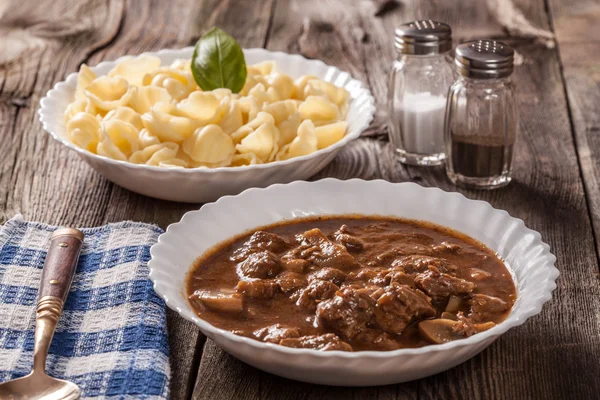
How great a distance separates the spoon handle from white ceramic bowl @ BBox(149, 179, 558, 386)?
0.91 feet

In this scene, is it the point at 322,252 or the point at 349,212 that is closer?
the point at 322,252

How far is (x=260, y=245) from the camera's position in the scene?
8.13 ft

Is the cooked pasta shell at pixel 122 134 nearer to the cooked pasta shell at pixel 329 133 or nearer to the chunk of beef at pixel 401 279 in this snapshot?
the cooked pasta shell at pixel 329 133

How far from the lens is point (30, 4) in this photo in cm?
530

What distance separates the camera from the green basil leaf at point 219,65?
131 inches

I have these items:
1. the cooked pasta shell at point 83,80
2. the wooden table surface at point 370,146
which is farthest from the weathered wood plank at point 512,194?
the cooked pasta shell at point 83,80

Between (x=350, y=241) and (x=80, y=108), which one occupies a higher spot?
(x=350, y=241)

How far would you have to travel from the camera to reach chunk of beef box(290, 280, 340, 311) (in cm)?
218

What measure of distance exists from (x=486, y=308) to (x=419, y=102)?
4.42 feet

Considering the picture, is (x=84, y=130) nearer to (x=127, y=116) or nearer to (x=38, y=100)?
(x=127, y=116)

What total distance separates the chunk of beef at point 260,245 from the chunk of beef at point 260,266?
7 centimetres

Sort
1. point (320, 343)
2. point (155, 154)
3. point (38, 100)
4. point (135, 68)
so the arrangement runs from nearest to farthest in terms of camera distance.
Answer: point (320, 343) → point (155, 154) → point (135, 68) → point (38, 100)

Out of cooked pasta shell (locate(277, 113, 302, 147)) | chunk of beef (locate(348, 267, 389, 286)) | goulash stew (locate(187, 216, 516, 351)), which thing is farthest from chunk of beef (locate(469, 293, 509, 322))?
cooked pasta shell (locate(277, 113, 302, 147))

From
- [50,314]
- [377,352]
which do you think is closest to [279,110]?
[50,314]
